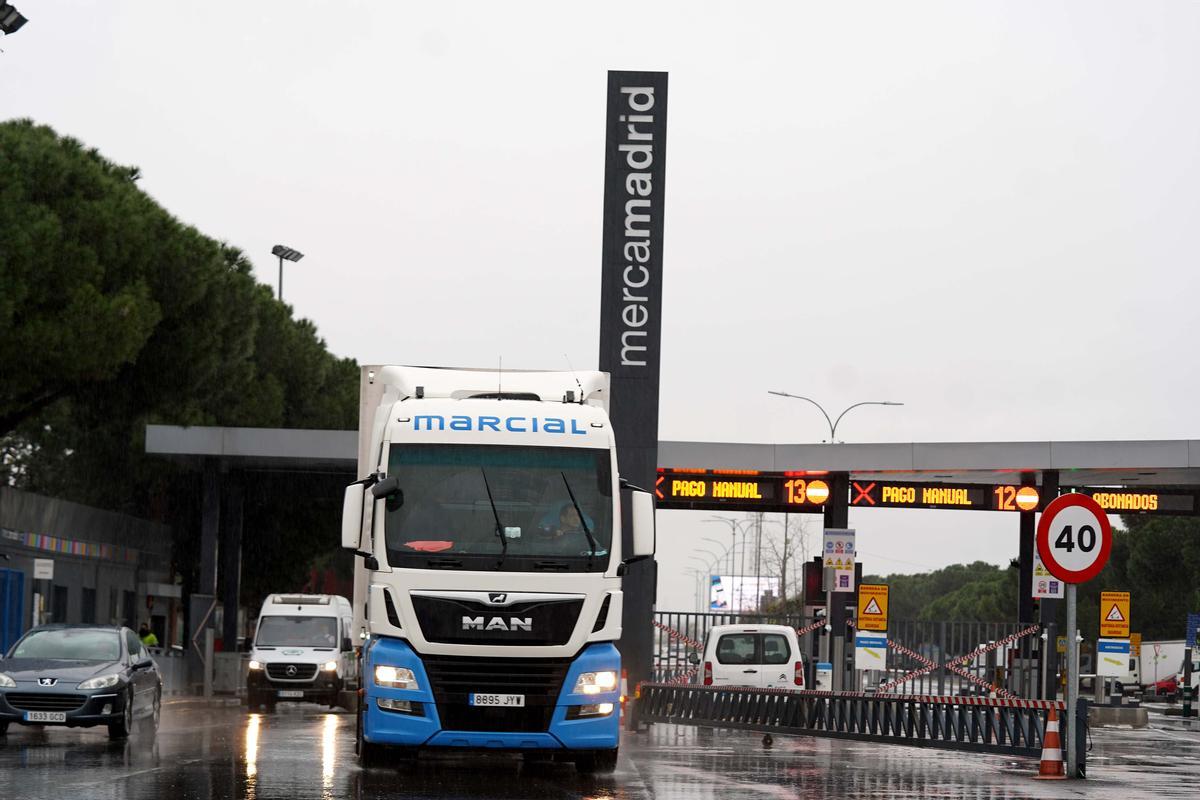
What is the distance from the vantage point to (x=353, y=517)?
1616 centimetres

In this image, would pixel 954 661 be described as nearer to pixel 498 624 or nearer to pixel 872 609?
pixel 872 609

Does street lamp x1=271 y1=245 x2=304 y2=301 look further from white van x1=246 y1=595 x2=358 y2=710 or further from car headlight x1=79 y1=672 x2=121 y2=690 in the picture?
car headlight x1=79 y1=672 x2=121 y2=690

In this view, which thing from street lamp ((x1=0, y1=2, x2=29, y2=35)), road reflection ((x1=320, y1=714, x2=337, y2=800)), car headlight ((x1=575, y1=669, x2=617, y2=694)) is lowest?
road reflection ((x1=320, y1=714, x2=337, y2=800))

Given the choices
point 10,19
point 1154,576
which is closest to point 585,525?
point 10,19

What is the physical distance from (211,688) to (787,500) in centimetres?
1392

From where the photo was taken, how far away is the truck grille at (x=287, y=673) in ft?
118

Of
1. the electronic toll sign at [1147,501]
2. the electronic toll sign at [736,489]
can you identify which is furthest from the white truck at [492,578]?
the electronic toll sign at [1147,501]

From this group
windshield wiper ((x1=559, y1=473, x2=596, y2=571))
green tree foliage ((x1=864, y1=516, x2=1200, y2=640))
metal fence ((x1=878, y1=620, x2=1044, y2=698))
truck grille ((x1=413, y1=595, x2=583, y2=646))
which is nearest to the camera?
truck grille ((x1=413, y1=595, x2=583, y2=646))

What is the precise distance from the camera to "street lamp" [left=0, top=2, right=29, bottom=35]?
3162cm

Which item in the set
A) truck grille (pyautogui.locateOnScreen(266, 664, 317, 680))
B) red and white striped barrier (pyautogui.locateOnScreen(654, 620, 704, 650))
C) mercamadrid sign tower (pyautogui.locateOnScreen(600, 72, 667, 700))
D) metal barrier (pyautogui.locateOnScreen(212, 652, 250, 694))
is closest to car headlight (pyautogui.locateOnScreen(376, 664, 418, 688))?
mercamadrid sign tower (pyautogui.locateOnScreen(600, 72, 667, 700))

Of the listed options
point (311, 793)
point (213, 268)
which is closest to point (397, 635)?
point (311, 793)

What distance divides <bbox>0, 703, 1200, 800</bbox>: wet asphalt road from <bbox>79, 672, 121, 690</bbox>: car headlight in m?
0.69

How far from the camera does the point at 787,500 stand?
42062 millimetres

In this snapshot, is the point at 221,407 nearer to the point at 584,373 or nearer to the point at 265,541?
the point at 265,541
